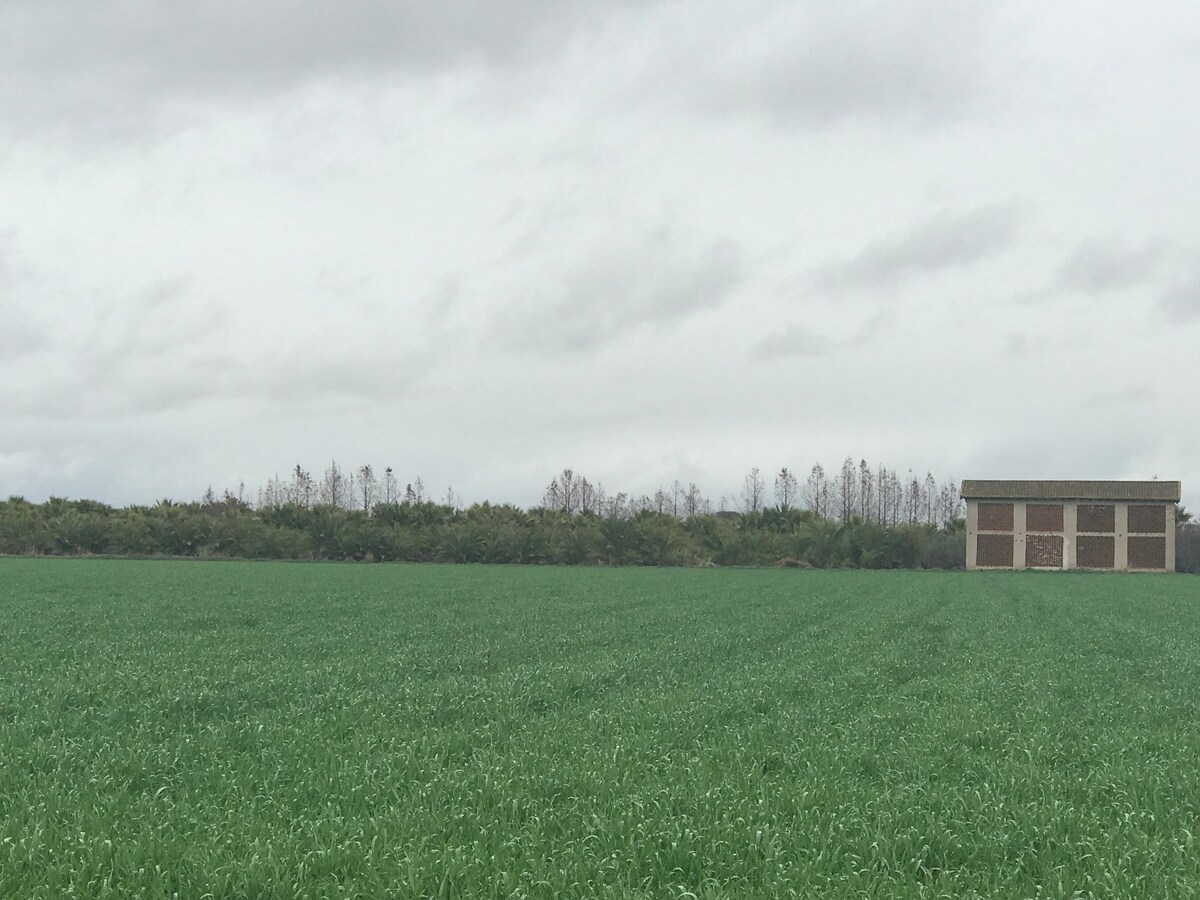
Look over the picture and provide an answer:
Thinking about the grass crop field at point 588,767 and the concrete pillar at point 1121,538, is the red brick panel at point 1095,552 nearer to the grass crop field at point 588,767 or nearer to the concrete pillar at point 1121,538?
the concrete pillar at point 1121,538

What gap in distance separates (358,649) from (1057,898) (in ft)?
54.7

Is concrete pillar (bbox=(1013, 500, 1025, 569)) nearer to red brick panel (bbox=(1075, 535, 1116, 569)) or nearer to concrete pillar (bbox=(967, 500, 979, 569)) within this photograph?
concrete pillar (bbox=(967, 500, 979, 569))

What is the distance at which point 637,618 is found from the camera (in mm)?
30828

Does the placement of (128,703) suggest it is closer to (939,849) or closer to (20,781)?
(20,781)

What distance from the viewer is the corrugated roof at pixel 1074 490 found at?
313ft

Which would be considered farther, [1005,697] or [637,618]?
[637,618]

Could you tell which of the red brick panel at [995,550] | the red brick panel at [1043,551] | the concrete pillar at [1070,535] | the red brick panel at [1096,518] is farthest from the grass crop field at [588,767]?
the red brick panel at [1096,518]

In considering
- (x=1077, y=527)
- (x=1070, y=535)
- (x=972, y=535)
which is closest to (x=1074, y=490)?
(x=1077, y=527)

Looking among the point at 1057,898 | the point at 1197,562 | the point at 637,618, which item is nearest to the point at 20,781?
the point at 1057,898

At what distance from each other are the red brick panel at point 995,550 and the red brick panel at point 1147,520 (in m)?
10.7

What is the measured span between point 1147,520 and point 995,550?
13.4m

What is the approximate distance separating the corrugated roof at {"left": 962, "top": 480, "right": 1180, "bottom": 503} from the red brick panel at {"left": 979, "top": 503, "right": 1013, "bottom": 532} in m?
0.86

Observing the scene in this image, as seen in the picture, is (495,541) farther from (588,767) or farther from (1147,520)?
(588,767)

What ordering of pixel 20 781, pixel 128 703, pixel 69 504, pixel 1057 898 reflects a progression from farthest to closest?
pixel 69 504 → pixel 128 703 → pixel 20 781 → pixel 1057 898
